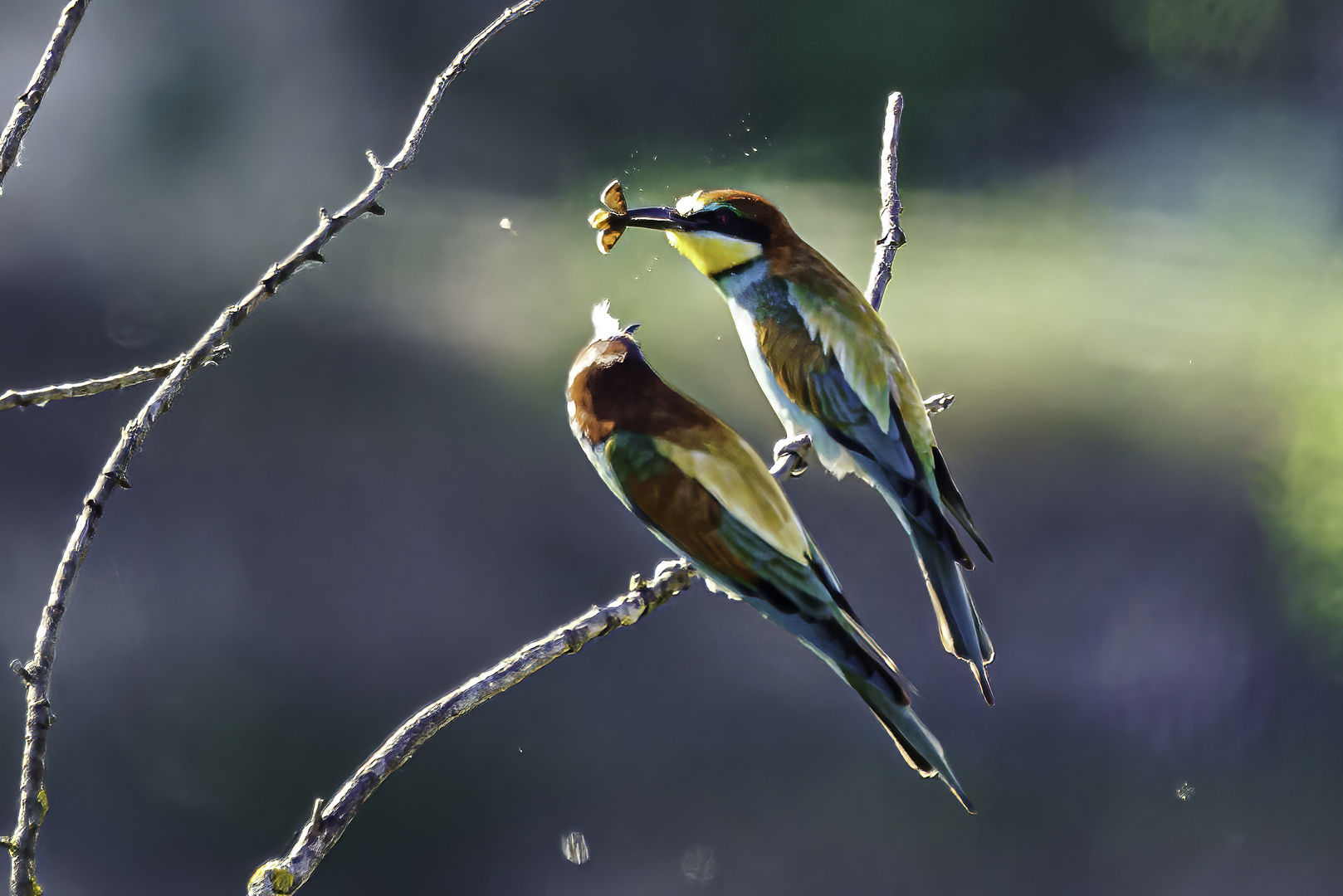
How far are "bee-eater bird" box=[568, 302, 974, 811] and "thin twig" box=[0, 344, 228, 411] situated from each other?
0.74ft

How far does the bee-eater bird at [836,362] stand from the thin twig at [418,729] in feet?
0.62

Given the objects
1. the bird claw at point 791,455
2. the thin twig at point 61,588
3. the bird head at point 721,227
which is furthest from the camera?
the bird claw at point 791,455

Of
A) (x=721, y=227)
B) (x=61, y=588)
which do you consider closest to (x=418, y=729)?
(x=61, y=588)

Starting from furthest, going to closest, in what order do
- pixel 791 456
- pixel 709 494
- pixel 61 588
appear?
1. pixel 791 456
2. pixel 709 494
3. pixel 61 588

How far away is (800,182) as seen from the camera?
191cm

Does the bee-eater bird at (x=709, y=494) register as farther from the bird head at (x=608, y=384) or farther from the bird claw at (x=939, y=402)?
the bird claw at (x=939, y=402)

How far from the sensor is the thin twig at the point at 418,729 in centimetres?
46

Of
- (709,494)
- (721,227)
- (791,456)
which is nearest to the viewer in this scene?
(709,494)

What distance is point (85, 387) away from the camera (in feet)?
1.56

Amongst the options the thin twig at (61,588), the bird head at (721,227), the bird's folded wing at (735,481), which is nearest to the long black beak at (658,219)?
the bird head at (721,227)

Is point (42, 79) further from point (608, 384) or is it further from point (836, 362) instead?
point (836, 362)

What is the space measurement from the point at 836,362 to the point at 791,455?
0.41 ft

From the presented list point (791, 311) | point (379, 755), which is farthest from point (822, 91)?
point (379, 755)

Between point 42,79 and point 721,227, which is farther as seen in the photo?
point 721,227
